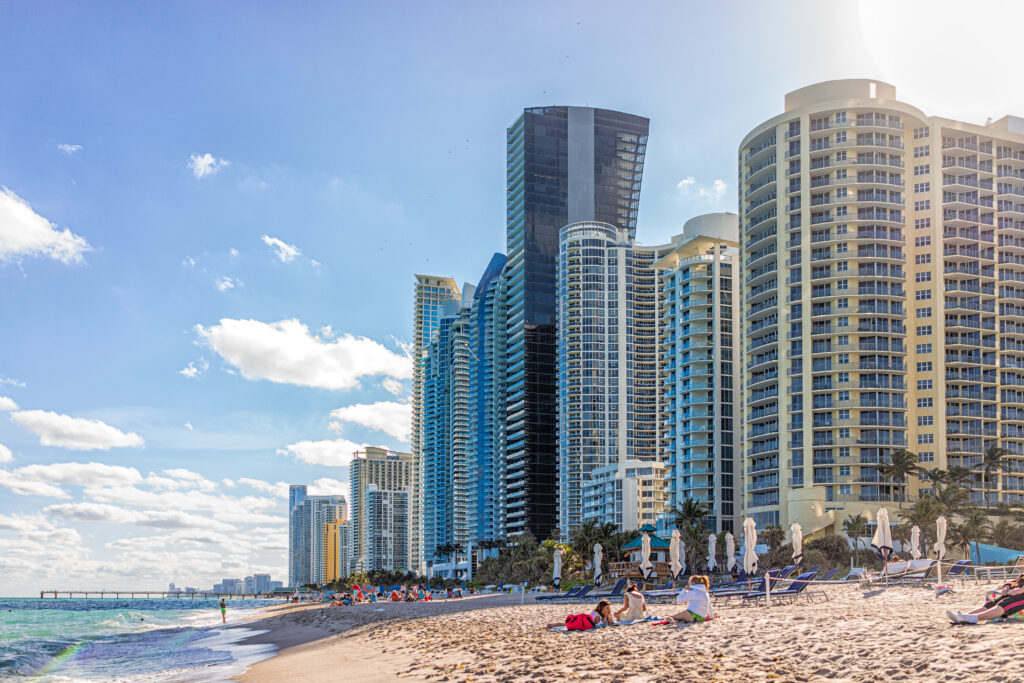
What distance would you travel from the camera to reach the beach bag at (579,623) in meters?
22.2

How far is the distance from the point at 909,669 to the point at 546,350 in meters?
162

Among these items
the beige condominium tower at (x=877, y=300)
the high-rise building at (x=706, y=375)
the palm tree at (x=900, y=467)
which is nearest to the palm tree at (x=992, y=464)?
the beige condominium tower at (x=877, y=300)

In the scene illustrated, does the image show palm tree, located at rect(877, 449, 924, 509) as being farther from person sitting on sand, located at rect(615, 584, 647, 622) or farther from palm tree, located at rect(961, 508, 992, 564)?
person sitting on sand, located at rect(615, 584, 647, 622)

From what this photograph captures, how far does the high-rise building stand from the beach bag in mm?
82645

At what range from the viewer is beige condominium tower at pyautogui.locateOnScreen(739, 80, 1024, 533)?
273ft

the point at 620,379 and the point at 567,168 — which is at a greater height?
the point at 567,168

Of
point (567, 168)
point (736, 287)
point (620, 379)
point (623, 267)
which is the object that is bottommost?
point (620, 379)

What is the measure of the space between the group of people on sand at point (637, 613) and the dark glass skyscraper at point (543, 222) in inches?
5752

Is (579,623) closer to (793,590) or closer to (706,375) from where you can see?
(793,590)

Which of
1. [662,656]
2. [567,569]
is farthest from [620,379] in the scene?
[662,656]

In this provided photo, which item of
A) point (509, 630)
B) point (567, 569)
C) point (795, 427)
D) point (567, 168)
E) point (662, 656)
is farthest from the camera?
point (567, 168)

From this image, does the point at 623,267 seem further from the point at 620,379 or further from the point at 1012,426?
the point at 1012,426

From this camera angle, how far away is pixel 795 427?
85000 millimetres

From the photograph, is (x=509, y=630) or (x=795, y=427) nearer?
(x=509, y=630)
